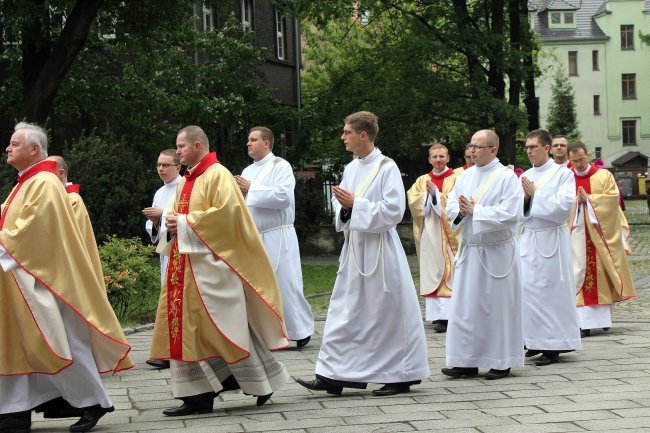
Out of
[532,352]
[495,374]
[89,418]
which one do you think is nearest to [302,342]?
[532,352]

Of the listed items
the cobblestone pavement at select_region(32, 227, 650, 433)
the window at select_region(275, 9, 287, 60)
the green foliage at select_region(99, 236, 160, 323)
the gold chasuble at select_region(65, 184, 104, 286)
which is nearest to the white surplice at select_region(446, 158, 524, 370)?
the cobblestone pavement at select_region(32, 227, 650, 433)

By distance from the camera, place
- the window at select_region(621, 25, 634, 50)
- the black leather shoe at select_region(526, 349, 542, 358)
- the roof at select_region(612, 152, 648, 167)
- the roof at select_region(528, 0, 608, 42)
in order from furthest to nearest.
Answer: the window at select_region(621, 25, 634, 50), the roof at select_region(528, 0, 608, 42), the roof at select_region(612, 152, 648, 167), the black leather shoe at select_region(526, 349, 542, 358)

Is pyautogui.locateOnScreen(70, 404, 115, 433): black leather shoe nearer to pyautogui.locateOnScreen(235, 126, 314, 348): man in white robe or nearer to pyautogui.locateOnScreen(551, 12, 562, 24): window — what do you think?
pyautogui.locateOnScreen(235, 126, 314, 348): man in white robe

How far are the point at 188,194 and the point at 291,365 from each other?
2652mm

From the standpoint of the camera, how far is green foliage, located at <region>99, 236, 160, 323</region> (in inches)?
504

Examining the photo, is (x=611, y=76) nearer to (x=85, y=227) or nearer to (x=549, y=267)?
(x=549, y=267)

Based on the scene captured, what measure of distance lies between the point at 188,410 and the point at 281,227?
13.3 ft

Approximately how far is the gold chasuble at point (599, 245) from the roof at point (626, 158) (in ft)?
213

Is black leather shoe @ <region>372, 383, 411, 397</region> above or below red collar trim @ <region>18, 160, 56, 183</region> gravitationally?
below

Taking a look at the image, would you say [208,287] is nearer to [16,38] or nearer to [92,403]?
[92,403]

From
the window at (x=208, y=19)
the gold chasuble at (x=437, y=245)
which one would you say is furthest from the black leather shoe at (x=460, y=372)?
the window at (x=208, y=19)

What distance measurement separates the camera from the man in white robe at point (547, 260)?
33.6 ft

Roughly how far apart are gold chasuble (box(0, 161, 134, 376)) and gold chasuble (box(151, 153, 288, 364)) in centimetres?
46

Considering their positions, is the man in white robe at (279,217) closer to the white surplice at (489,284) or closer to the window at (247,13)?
the white surplice at (489,284)
